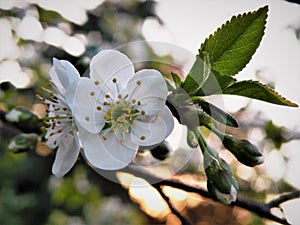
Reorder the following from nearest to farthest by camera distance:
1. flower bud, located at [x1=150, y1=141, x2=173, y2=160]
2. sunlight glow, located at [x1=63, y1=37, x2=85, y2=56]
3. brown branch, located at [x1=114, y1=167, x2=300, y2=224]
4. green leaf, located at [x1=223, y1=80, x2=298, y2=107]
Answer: green leaf, located at [x1=223, y1=80, x2=298, y2=107] → flower bud, located at [x1=150, y1=141, x2=173, y2=160] → brown branch, located at [x1=114, y1=167, x2=300, y2=224] → sunlight glow, located at [x1=63, y1=37, x2=85, y2=56]

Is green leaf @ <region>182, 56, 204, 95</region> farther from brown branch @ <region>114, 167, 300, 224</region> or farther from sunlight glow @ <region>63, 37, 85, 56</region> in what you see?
sunlight glow @ <region>63, 37, 85, 56</region>

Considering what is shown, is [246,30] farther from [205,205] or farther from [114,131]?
[205,205]

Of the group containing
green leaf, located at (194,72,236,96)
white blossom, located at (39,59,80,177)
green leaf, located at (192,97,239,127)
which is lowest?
white blossom, located at (39,59,80,177)

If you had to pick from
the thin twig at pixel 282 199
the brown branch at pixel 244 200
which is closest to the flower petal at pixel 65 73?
the brown branch at pixel 244 200

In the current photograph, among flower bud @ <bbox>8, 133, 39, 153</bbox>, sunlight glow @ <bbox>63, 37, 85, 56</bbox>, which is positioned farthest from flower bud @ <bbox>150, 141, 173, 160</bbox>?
sunlight glow @ <bbox>63, 37, 85, 56</bbox>

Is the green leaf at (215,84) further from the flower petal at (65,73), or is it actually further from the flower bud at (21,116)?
the flower bud at (21,116)

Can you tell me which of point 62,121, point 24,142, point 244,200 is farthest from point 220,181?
point 24,142
